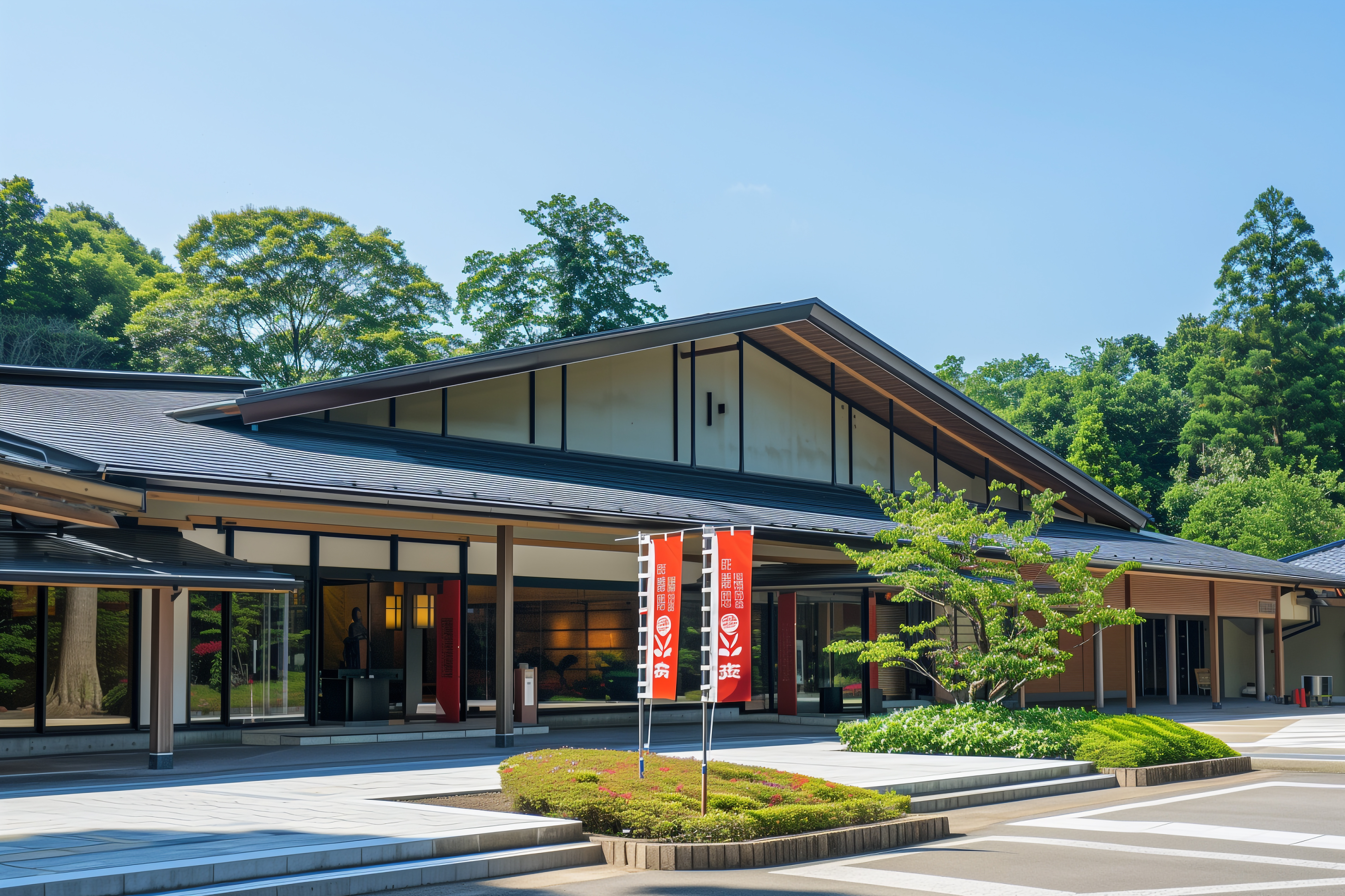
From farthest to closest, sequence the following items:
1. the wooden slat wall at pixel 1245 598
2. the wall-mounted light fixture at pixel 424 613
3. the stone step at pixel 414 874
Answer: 1. the wooden slat wall at pixel 1245 598
2. the wall-mounted light fixture at pixel 424 613
3. the stone step at pixel 414 874

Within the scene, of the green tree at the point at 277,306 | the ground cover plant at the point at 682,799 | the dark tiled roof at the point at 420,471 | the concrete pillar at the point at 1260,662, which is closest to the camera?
the ground cover plant at the point at 682,799

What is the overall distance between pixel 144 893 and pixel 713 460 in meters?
17.5

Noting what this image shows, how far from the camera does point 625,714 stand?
2172cm

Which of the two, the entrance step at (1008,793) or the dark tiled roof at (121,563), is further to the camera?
the entrance step at (1008,793)

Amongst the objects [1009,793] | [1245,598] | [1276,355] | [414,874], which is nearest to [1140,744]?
[1009,793]

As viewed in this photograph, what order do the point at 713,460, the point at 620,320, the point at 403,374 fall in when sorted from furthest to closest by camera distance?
the point at 620,320 < the point at 713,460 < the point at 403,374

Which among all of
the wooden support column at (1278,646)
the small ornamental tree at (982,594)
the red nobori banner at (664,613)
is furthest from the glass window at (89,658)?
the wooden support column at (1278,646)

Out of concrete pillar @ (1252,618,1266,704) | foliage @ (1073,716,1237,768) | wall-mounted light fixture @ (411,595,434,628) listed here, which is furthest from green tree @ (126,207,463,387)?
foliage @ (1073,716,1237,768)

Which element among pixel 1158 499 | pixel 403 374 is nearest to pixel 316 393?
pixel 403 374

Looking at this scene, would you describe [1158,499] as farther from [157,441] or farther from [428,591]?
[157,441]

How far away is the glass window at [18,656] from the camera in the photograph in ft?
48.5

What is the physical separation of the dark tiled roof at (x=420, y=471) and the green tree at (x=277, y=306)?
915 inches

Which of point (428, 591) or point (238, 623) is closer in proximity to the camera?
point (238, 623)

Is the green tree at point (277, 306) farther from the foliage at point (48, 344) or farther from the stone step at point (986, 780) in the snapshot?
the stone step at point (986, 780)
